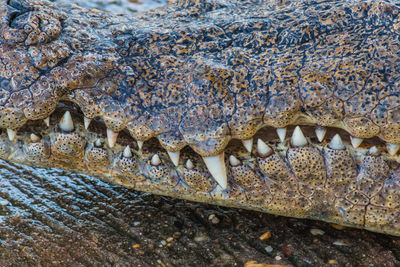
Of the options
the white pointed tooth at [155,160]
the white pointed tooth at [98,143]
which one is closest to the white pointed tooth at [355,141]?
the white pointed tooth at [155,160]

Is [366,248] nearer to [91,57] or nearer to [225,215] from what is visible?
[225,215]

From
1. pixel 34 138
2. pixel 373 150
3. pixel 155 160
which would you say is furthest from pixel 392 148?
pixel 34 138

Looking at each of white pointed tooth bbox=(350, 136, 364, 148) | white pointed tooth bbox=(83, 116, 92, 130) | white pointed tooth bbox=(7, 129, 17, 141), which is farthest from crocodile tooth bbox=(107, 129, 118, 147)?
white pointed tooth bbox=(350, 136, 364, 148)

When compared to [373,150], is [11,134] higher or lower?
higher

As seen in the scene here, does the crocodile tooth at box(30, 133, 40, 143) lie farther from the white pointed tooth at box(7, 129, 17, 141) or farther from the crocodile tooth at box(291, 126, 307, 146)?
the crocodile tooth at box(291, 126, 307, 146)

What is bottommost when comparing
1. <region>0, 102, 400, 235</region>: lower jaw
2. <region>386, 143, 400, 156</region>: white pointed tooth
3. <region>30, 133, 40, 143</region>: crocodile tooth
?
<region>0, 102, 400, 235</region>: lower jaw

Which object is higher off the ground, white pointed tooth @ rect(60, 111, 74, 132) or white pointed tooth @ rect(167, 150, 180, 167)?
white pointed tooth @ rect(60, 111, 74, 132)

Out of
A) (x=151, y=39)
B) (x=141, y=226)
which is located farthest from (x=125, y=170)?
(x=151, y=39)

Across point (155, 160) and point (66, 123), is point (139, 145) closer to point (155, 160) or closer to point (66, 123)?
point (155, 160)
